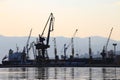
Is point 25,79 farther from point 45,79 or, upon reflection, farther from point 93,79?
point 93,79

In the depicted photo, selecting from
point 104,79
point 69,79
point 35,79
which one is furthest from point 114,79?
point 35,79

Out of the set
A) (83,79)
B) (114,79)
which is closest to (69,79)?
(83,79)

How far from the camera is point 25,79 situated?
2377 inches

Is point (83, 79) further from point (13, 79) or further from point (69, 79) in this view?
point (13, 79)

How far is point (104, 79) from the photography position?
195ft

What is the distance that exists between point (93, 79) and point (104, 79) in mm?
1365

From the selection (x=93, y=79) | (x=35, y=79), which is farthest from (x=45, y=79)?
(x=93, y=79)

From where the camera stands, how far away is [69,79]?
59.6 meters

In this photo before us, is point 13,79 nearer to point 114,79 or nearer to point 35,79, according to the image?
point 35,79

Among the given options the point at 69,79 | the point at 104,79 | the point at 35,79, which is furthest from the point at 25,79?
the point at 104,79

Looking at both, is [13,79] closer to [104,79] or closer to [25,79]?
[25,79]

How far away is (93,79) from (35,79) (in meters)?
7.01

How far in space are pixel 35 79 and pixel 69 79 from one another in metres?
4.16

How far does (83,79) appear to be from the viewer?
59812 mm
